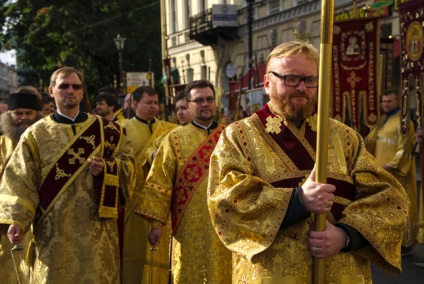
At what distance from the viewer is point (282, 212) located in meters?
3.25

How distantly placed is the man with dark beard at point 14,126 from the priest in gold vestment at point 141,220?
1081 millimetres

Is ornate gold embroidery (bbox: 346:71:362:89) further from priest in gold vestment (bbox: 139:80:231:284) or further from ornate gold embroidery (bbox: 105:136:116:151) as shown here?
ornate gold embroidery (bbox: 105:136:116:151)

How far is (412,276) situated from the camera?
26.3 ft

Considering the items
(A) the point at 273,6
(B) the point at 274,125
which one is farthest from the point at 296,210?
(A) the point at 273,6

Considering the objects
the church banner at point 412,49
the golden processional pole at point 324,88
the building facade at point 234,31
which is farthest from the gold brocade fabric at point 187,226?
the building facade at point 234,31

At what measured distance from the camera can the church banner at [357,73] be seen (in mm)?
9125

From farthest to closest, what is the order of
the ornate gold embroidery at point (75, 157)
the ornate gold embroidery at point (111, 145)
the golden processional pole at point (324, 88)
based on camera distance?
1. the ornate gold embroidery at point (111, 145)
2. the ornate gold embroidery at point (75, 157)
3. the golden processional pole at point (324, 88)

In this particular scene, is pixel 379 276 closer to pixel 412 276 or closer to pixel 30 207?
pixel 412 276

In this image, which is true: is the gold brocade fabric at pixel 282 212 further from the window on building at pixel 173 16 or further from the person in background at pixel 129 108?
the window on building at pixel 173 16

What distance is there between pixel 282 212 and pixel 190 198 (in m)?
2.60

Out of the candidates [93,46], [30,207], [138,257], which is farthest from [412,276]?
[93,46]

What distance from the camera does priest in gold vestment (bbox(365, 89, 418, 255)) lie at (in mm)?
9398

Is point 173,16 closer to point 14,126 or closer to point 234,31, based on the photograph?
point 234,31

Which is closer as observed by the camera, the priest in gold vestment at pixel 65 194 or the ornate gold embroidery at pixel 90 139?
the priest in gold vestment at pixel 65 194
